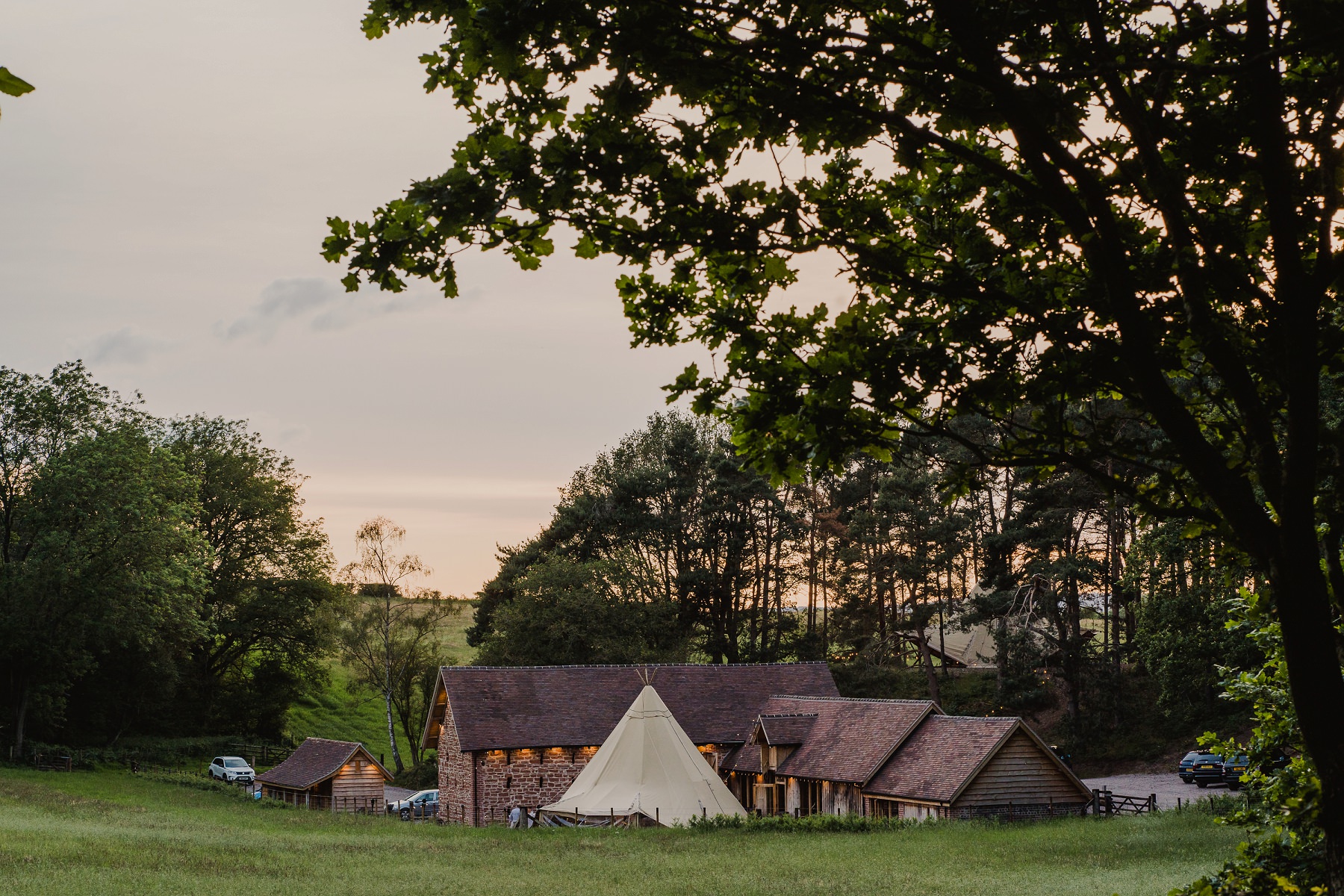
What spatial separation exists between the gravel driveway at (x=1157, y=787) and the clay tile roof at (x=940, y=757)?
5031 millimetres

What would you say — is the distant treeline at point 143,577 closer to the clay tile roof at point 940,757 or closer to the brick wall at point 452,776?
the brick wall at point 452,776

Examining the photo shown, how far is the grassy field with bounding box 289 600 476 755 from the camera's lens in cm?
6906

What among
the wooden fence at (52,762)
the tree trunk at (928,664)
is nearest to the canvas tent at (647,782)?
the tree trunk at (928,664)

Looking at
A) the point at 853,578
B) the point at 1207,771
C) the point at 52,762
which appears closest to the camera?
the point at 1207,771

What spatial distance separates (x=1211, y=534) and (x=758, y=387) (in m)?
2.96

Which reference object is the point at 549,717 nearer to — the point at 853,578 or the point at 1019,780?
the point at 1019,780

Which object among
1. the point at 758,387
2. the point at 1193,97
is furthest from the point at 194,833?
the point at 1193,97

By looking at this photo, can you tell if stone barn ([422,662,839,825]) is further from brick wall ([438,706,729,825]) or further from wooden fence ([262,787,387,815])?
wooden fence ([262,787,387,815])

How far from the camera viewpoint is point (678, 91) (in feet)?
17.0

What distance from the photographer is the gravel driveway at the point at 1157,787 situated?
3741 cm

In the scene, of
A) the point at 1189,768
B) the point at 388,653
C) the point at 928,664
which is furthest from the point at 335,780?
the point at 1189,768

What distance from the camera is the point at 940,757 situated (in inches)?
1367

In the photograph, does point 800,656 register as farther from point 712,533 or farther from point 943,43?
point 943,43

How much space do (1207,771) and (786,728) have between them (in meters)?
15.5
